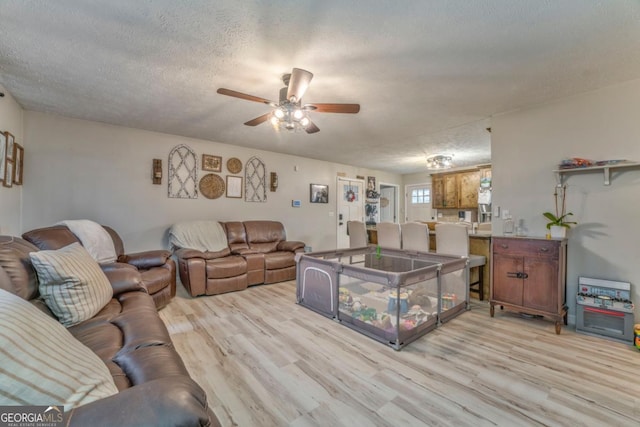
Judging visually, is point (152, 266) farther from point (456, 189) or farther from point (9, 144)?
point (456, 189)

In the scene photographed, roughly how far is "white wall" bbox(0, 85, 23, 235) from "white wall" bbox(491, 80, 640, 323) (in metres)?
5.37

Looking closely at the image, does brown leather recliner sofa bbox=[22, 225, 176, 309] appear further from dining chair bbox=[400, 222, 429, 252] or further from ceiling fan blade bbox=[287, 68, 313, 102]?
dining chair bbox=[400, 222, 429, 252]

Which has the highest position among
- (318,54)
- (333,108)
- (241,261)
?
(318,54)

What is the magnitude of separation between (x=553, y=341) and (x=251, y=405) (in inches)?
105

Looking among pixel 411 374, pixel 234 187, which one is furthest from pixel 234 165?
pixel 411 374

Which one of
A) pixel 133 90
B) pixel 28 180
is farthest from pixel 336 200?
pixel 28 180

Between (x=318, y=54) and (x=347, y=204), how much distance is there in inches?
194

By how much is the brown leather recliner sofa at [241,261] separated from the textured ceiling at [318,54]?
1.95 m

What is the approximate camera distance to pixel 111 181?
3.81 m

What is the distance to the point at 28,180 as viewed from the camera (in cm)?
329

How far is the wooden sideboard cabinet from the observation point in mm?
2625

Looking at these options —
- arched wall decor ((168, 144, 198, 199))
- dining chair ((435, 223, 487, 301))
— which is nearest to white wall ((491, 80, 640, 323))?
dining chair ((435, 223, 487, 301))

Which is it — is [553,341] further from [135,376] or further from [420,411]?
[135,376]

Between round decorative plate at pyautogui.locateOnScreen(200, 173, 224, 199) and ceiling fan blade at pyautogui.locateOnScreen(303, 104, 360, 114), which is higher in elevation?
ceiling fan blade at pyautogui.locateOnScreen(303, 104, 360, 114)
